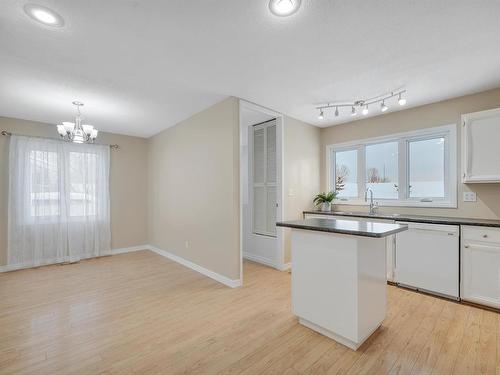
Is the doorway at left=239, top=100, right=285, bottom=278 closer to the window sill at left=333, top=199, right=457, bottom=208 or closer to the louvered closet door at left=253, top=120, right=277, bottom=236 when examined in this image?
the louvered closet door at left=253, top=120, right=277, bottom=236

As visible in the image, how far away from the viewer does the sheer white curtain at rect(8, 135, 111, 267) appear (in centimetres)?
413

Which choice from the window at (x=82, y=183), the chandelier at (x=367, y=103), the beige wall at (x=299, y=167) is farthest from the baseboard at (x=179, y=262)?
the chandelier at (x=367, y=103)

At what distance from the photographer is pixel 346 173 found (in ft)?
15.0

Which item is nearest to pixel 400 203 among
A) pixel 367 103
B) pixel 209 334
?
pixel 367 103

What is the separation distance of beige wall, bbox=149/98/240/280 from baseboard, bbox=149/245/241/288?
2.6 inches

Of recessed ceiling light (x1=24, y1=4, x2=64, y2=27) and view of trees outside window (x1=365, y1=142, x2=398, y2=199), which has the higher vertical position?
recessed ceiling light (x1=24, y1=4, x2=64, y2=27)

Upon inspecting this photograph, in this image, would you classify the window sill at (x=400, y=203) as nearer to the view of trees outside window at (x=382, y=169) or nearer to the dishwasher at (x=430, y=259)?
the view of trees outside window at (x=382, y=169)

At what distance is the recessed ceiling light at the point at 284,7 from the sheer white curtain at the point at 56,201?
4.65 meters

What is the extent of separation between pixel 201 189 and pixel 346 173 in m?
2.72

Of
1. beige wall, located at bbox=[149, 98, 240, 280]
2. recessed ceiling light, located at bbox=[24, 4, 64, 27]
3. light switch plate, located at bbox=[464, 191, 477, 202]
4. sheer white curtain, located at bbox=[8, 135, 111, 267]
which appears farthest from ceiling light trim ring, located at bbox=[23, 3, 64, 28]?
light switch plate, located at bbox=[464, 191, 477, 202]

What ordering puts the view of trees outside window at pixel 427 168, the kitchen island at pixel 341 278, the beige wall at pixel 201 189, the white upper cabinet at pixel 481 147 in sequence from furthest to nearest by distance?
1. the view of trees outside window at pixel 427 168
2. the beige wall at pixel 201 189
3. the white upper cabinet at pixel 481 147
4. the kitchen island at pixel 341 278

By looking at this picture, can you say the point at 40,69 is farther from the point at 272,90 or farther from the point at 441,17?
the point at 441,17

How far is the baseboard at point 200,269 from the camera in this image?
11.0ft

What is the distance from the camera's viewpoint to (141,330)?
2285 millimetres
